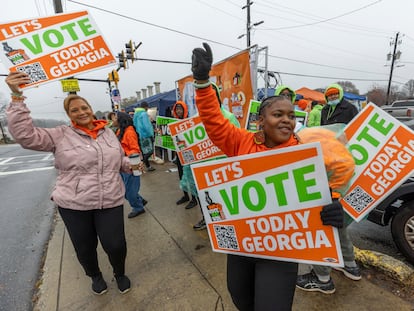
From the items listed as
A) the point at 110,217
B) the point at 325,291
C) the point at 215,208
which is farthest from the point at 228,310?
the point at 110,217

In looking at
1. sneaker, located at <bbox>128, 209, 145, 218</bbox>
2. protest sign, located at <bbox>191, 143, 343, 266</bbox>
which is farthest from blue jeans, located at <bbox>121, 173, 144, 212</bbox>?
protest sign, located at <bbox>191, 143, 343, 266</bbox>

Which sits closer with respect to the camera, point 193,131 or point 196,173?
point 196,173

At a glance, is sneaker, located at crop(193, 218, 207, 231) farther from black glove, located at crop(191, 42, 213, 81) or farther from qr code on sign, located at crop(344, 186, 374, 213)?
black glove, located at crop(191, 42, 213, 81)

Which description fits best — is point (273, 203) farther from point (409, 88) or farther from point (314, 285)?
point (409, 88)

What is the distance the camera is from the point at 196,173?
1488mm

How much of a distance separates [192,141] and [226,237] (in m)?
1.98

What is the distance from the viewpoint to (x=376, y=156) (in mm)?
2080

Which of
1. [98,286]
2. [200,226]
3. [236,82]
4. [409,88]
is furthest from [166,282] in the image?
[409,88]

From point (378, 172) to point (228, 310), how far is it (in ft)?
6.00

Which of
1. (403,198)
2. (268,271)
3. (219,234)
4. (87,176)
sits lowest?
(403,198)

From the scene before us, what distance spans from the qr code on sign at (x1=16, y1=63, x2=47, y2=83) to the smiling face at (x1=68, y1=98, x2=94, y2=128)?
0.33m

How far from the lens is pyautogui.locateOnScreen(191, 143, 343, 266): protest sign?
1213 millimetres

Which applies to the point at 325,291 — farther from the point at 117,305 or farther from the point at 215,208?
the point at 117,305

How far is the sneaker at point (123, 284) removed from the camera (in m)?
2.31
